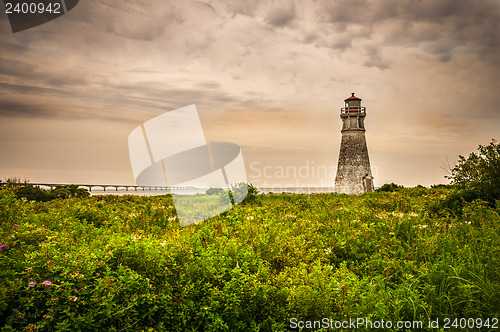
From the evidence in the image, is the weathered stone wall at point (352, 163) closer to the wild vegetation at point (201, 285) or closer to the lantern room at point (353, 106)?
the lantern room at point (353, 106)

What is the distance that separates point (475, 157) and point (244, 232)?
9513 millimetres

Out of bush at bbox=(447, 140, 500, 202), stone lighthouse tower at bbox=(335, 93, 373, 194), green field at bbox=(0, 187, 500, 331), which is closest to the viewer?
green field at bbox=(0, 187, 500, 331)

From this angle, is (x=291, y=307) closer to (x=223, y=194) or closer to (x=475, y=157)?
(x=223, y=194)

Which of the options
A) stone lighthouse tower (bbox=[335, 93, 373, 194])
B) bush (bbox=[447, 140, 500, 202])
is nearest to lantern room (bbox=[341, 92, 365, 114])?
stone lighthouse tower (bbox=[335, 93, 373, 194])

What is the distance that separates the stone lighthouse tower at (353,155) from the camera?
128ft

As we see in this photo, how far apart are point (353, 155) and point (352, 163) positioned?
1.02 m

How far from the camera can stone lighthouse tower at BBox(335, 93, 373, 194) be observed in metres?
39.0

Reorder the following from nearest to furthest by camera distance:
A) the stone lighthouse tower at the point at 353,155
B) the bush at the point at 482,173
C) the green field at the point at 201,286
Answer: the green field at the point at 201,286 < the bush at the point at 482,173 < the stone lighthouse tower at the point at 353,155

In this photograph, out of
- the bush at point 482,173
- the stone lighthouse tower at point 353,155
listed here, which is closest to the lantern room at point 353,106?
the stone lighthouse tower at point 353,155

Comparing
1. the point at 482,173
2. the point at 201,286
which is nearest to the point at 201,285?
the point at 201,286

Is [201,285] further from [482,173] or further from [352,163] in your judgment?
[352,163]

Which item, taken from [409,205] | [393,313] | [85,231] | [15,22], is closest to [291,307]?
[393,313]

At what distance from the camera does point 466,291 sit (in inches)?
156

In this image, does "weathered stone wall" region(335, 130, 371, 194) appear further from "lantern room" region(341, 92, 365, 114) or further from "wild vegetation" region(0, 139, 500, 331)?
"wild vegetation" region(0, 139, 500, 331)
